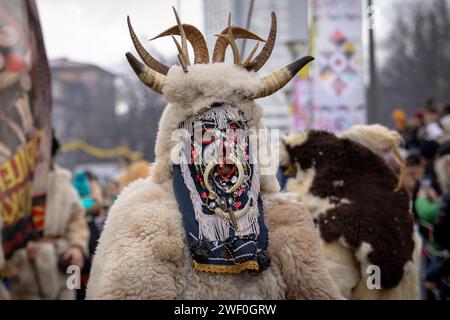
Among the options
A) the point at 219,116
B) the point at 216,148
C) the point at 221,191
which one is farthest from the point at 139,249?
the point at 219,116

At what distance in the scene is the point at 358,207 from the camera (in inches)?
169

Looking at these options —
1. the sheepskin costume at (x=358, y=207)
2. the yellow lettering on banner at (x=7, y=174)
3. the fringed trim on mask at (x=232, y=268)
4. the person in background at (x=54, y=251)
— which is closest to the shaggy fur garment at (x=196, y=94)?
the fringed trim on mask at (x=232, y=268)

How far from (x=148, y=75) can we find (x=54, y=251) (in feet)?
9.60

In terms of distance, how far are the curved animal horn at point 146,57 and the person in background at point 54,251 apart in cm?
237

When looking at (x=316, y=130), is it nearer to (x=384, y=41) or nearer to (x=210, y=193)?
(x=210, y=193)

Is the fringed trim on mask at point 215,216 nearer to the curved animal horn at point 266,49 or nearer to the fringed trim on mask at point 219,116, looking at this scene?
the fringed trim on mask at point 219,116

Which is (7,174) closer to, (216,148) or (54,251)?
(54,251)

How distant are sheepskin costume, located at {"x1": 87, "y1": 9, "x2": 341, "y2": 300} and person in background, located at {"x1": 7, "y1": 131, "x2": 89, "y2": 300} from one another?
217 centimetres

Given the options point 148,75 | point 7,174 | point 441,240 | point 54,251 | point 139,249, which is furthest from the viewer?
point 54,251

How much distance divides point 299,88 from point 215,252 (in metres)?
12.4

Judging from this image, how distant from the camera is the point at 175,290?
2.73 metres
